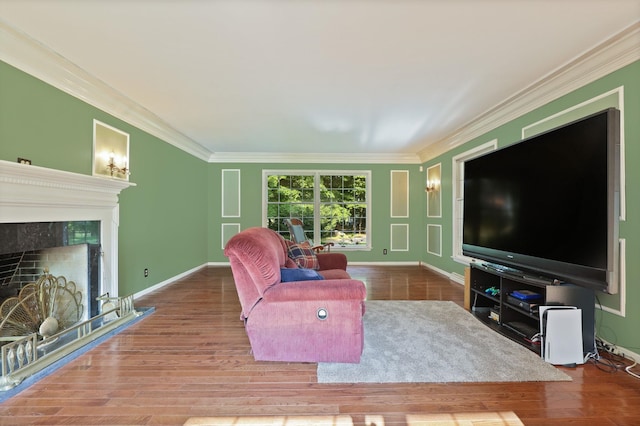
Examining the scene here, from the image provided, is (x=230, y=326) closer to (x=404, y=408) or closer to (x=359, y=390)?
(x=359, y=390)

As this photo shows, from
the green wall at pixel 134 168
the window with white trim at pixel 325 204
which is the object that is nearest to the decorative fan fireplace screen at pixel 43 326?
the green wall at pixel 134 168

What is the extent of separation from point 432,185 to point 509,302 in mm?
3422

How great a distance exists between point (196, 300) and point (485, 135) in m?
4.48

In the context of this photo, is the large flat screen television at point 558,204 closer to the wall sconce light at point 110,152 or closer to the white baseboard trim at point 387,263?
the white baseboard trim at point 387,263

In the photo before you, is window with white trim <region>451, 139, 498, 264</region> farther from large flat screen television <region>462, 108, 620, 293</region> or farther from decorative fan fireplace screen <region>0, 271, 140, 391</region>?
decorative fan fireplace screen <region>0, 271, 140, 391</region>

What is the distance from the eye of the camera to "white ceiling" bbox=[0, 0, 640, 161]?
1861mm

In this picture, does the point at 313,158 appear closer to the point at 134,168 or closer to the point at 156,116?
the point at 156,116

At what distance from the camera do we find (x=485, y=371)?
2.02 m

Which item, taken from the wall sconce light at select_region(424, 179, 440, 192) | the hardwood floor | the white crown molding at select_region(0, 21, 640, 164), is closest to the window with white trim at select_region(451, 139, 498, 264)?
the white crown molding at select_region(0, 21, 640, 164)

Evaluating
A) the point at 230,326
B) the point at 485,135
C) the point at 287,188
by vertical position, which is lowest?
the point at 230,326

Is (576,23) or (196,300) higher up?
(576,23)

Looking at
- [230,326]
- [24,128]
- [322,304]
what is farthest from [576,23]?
[24,128]

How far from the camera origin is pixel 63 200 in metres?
2.50

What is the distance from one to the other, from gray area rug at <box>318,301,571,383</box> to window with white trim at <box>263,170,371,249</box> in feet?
11.4
